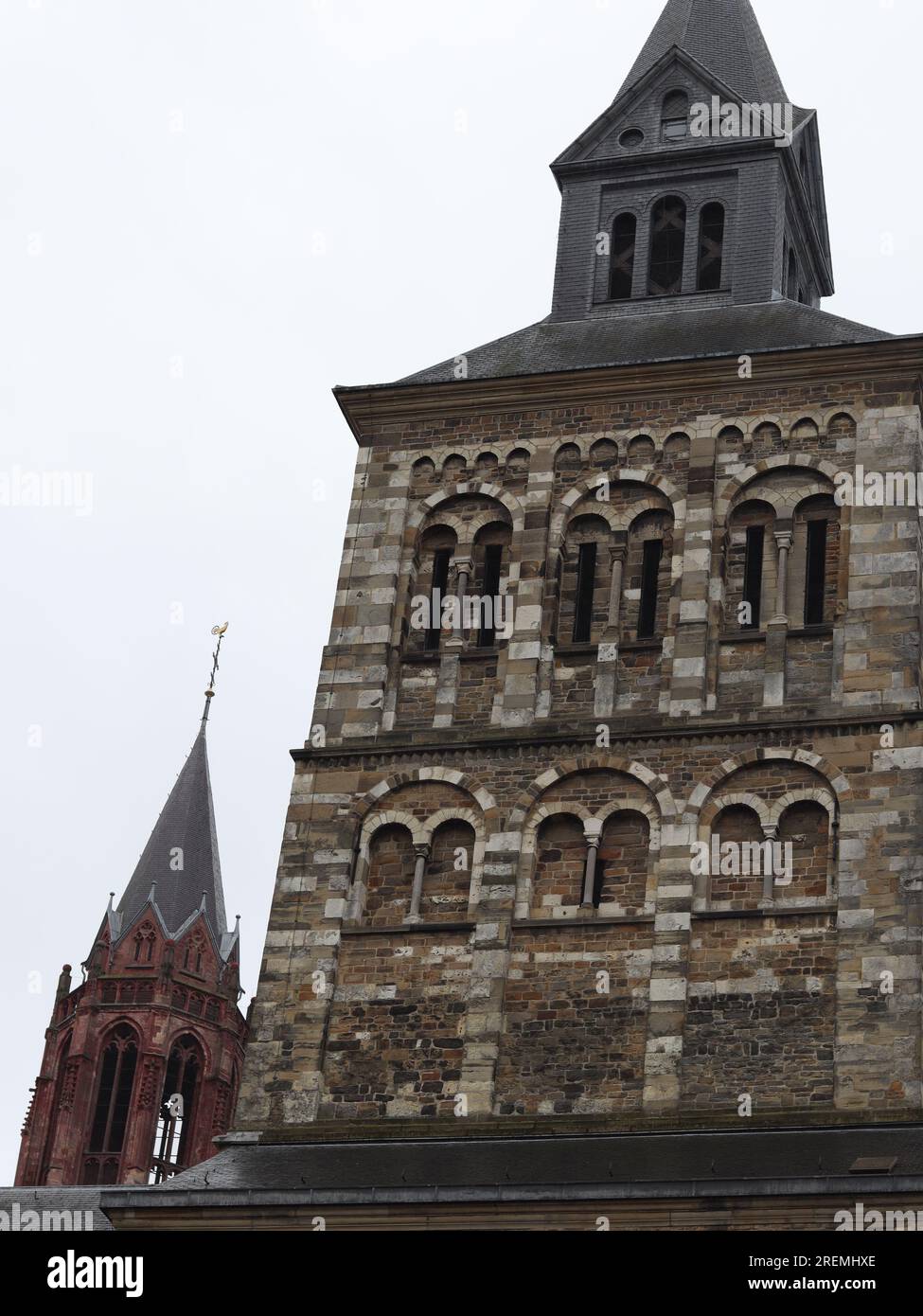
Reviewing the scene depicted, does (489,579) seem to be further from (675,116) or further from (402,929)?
(675,116)

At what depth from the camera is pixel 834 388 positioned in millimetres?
33656

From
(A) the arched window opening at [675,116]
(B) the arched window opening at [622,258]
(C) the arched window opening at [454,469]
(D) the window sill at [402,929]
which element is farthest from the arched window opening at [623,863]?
(A) the arched window opening at [675,116]

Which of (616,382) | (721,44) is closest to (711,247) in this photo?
(616,382)

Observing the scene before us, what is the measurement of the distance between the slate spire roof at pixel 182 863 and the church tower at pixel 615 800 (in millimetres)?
38676

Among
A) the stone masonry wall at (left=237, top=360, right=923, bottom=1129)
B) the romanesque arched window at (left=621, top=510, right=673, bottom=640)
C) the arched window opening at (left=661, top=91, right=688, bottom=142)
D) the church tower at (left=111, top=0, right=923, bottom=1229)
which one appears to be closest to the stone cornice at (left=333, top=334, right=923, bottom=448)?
the church tower at (left=111, top=0, right=923, bottom=1229)

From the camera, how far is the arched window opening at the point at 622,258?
37500mm

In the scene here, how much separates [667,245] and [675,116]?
7.85ft

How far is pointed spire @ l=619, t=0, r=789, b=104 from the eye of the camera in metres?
38.8

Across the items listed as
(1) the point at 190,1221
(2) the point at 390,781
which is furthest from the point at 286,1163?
(2) the point at 390,781

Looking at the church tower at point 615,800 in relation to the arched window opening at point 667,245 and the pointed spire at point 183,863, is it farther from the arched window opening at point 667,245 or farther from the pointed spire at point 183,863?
the pointed spire at point 183,863

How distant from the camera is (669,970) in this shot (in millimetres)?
29625

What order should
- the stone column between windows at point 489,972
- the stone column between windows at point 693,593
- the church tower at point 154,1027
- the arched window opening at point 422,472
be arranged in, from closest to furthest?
the stone column between windows at point 489,972 → the stone column between windows at point 693,593 → the arched window opening at point 422,472 → the church tower at point 154,1027
